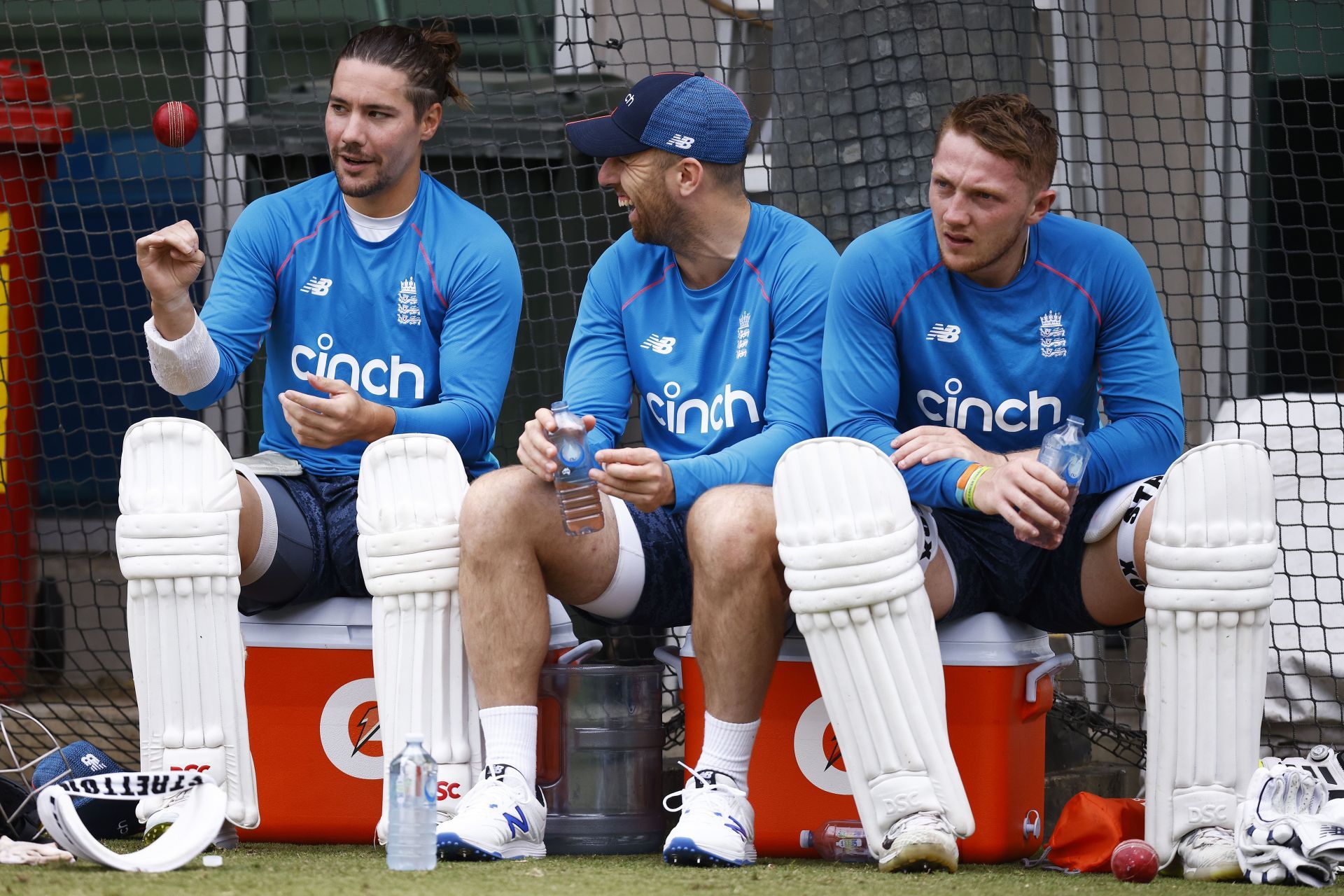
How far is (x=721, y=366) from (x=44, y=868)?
1.24 metres

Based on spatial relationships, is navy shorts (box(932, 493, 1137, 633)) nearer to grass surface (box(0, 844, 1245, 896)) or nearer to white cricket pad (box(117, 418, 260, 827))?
grass surface (box(0, 844, 1245, 896))

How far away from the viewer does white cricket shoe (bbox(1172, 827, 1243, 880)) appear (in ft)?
6.66

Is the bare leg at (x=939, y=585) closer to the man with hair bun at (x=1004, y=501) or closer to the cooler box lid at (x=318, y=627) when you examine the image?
the man with hair bun at (x=1004, y=501)

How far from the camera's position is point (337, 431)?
242 cm

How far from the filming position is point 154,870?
1951 mm

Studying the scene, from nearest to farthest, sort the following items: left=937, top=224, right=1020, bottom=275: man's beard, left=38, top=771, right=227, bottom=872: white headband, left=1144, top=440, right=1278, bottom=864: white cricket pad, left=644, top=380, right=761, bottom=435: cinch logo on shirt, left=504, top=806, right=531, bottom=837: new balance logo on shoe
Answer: left=38, top=771, right=227, bottom=872: white headband → left=1144, top=440, right=1278, bottom=864: white cricket pad → left=504, top=806, right=531, bottom=837: new balance logo on shoe → left=937, top=224, right=1020, bottom=275: man's beard → left=644, top=380, right=761, bottom=435: cinch logo on shirt

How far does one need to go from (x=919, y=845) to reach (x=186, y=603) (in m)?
1.11

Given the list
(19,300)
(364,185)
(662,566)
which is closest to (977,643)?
(662,566)

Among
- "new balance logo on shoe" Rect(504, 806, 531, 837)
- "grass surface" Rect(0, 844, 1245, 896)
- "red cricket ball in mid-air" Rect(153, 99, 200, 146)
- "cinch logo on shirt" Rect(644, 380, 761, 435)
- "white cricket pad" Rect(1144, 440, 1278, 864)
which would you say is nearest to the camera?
"grass surface" Rect(0, 844, 1245, 896)

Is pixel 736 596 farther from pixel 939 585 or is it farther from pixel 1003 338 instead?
pixel 1003 338

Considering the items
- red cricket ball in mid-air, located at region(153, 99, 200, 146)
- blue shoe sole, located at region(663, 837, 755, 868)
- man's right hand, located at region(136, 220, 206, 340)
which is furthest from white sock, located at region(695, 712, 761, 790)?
red cricket ball in mid-air, located at region(153, 99, 200, 146)

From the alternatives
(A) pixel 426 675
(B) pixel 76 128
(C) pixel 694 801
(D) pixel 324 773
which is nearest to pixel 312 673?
(D) pixel 324 773

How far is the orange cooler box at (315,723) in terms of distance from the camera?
99.8 inches

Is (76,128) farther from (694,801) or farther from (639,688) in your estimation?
(694,801)
